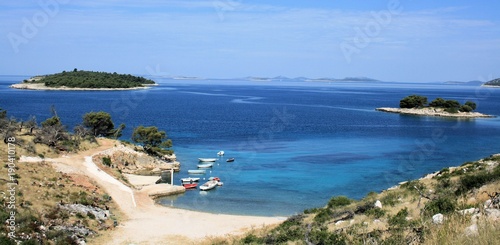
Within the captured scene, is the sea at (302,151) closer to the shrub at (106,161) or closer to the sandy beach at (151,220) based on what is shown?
the sandy beach at (151,220)

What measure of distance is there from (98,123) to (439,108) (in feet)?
333

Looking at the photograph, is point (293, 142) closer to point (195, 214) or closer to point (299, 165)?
point (299, 165)

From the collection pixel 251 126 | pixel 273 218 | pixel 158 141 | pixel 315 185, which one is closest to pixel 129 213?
pixel 273 218

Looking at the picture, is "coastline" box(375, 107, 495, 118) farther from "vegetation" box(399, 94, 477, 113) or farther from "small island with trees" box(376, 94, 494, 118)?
"vegetation" box(399, 94, 477, 113)

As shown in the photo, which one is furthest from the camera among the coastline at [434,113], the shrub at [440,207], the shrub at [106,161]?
the coastline at [434,113]

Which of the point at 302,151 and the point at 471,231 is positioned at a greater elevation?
the point at 471,231

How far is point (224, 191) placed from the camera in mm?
41906

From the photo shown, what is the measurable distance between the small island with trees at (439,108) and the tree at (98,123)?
92.6m

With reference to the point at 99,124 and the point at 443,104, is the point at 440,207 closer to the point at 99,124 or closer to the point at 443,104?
the point at 99,124

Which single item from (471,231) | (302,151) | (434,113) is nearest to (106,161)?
(302,151)

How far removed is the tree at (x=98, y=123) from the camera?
5589cm

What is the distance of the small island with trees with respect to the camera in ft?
391

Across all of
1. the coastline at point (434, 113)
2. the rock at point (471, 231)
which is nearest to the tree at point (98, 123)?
the rock at point (471, 231)

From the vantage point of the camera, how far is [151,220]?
30.7 m
